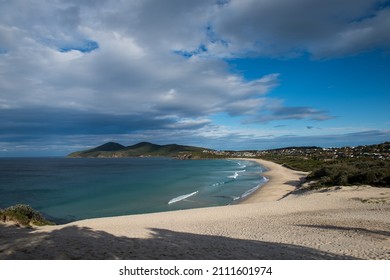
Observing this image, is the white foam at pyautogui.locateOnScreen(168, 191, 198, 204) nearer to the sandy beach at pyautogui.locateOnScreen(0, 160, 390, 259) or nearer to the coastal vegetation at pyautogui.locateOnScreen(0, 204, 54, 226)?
the sandy beach at pyautogui.locateOnScreen(0, 160, 390, 259)

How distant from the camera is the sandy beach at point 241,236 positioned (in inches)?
321

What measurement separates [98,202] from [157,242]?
73.4 feet

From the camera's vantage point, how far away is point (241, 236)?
40.0 ft

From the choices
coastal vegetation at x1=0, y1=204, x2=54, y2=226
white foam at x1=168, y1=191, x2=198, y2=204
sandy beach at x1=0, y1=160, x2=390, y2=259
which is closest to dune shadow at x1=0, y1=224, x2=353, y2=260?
sandy beach at x1=0, y1=160, x2=390, y2=259

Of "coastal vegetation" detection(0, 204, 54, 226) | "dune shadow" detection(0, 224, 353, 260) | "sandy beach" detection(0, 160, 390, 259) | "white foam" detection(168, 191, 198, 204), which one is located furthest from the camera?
"white foam" detection(168, 191, 198, 204)

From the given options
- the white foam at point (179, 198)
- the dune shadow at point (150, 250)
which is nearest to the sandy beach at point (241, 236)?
the dune shadow at point (150, 250)

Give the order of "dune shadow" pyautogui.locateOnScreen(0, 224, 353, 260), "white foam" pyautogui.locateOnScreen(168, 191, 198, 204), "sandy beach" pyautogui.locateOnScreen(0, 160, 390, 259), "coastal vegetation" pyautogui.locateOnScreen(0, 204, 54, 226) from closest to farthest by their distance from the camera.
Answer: "dune shadow" pyautogui.locateOnScreen(0, 224, 353, 260) < "sandy beach" pyautogui.locateOnScreen(0, 160, 390, 259) < "coastal vegetation" pyautogui.locateOnScreen(0, 204, 54, 226) < "white foam" pyautogui.locateOnScreen(168, 191, 198, 204)

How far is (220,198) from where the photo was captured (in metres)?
30.6

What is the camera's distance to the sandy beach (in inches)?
321

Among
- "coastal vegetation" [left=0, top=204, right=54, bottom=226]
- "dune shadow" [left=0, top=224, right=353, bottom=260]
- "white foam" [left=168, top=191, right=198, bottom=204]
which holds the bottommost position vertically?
"white foam" [left=168, top=191, right=198, bottom=204]

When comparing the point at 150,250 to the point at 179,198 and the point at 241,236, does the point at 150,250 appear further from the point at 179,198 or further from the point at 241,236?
the point at 179,198

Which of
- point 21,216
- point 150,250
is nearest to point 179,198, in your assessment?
point 21,216
